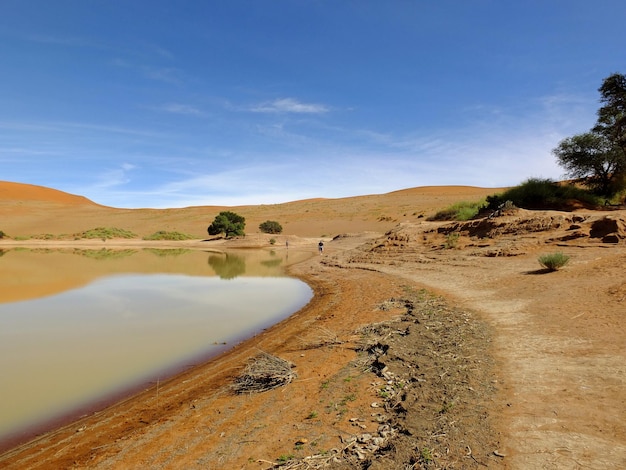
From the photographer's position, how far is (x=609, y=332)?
21.2 ft

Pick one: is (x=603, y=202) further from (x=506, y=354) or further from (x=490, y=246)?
(x=506, y=354)

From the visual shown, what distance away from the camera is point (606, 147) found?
1080 inches

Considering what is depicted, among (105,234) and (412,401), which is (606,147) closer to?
(412,401)

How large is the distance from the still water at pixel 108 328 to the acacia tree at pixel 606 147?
24.8 metres

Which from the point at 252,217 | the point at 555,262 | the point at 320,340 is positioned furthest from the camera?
the point at 252,217

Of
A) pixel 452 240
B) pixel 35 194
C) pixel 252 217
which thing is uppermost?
pixel 35 194

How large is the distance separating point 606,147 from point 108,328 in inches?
1325

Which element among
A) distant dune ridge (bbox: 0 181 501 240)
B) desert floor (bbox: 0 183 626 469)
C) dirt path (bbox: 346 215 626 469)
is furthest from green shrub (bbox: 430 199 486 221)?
distant dune ridge (bbox: 0 181 501 240)

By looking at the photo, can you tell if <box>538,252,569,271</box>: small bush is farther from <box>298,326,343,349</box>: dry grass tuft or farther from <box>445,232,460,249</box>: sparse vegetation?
<box>298,326,343,349</box>: dry grass tuft

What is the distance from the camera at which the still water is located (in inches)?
251

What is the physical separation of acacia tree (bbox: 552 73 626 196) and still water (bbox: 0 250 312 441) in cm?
2482

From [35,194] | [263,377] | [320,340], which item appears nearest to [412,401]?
[263,377]

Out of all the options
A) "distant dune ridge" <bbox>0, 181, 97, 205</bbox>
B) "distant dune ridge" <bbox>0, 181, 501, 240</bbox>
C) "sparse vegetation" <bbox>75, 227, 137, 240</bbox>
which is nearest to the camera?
"sparse vegetation" <bbox>75, 227, 137, 240</bbox>

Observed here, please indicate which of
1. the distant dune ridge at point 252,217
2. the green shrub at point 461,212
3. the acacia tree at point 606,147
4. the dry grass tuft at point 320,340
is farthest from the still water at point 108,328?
the distant dune ridge at point 252,217
